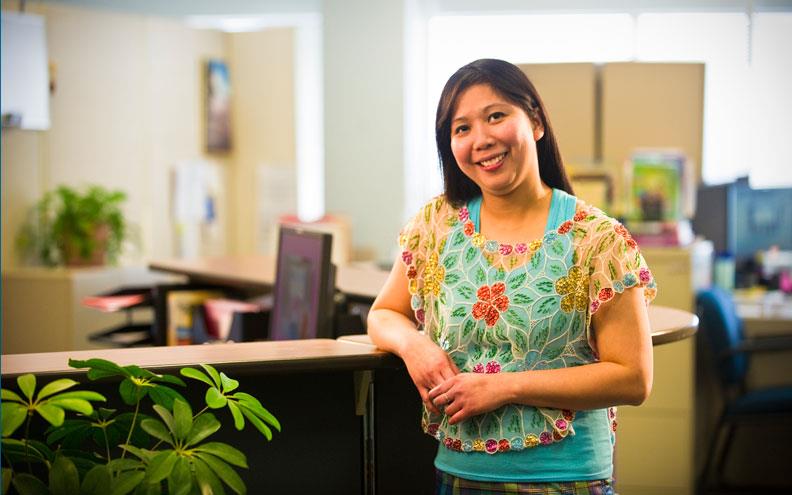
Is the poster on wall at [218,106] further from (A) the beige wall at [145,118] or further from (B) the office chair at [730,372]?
(B) the office chair at [730,372]

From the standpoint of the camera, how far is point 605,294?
5.17 ft

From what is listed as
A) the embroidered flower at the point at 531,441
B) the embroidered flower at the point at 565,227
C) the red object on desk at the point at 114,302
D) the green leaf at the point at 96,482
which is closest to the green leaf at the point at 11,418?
the green leaf at the point at 96,482

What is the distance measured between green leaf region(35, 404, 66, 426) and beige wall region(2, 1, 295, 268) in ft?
12.9

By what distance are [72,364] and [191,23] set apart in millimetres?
4845

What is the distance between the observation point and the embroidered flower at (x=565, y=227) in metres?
1.64

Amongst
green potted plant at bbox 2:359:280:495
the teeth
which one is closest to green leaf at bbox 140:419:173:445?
green potted plant at bbox 2:359:280:495

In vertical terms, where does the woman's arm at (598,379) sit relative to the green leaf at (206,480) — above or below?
above

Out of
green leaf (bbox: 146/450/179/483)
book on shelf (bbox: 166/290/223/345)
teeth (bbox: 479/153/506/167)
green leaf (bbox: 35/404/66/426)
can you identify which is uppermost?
teeth (bbox: 479/153/506/167)

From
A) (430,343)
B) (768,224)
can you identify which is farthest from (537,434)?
(768,224)

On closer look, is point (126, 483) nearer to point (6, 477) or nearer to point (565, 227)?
point (6, 477)

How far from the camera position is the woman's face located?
5.41 feet

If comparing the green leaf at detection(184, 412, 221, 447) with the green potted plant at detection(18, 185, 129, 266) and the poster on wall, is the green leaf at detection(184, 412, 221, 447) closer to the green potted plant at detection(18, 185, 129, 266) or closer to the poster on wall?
the green potted plant at detection(18, 185, 129, 266)

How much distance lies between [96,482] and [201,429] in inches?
6.1

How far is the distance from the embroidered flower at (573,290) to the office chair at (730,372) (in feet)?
9.59
